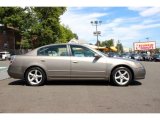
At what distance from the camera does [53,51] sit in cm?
1073

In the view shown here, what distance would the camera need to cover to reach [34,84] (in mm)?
10492

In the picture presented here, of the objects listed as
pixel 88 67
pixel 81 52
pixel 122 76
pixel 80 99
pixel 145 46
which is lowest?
pixel 80 99

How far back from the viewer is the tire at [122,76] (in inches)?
411

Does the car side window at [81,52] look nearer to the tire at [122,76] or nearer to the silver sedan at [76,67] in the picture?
the silver sedan at [76,67]

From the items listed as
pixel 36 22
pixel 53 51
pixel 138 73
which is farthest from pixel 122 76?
pixel 36 22

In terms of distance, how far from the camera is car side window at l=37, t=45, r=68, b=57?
35.0 feet

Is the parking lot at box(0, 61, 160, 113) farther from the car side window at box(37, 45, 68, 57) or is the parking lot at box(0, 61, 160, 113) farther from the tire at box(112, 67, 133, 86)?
the car side window at box(37, 45, 68, 57)

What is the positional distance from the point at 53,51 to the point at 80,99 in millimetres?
3265

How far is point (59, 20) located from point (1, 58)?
14.4 metres

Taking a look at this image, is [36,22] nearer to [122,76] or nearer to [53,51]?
[53,51]

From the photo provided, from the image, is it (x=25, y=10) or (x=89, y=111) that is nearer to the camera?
(x=89, y=111)

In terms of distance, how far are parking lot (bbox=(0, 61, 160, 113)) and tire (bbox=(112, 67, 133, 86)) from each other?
24 cm
